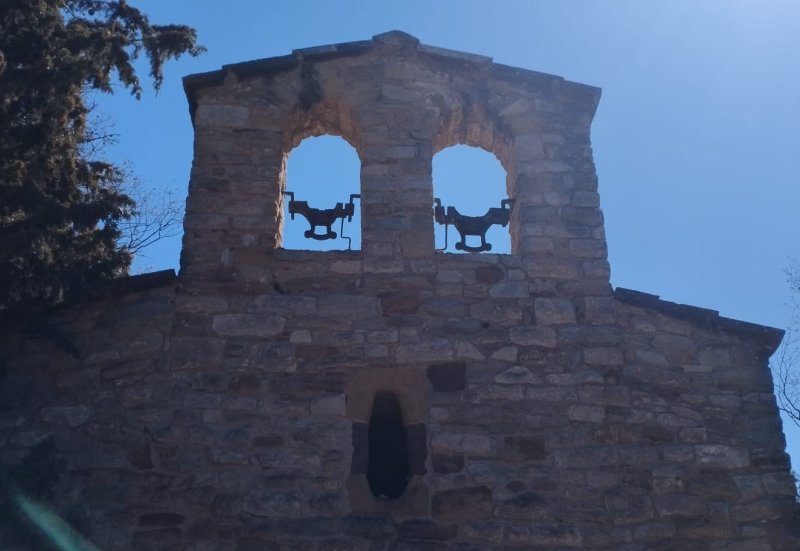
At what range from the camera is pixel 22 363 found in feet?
20.4

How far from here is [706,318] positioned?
6492 mm

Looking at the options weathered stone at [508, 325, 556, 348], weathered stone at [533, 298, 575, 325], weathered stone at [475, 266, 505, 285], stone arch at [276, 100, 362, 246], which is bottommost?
weathered stone at [508, 325, 556, 348]

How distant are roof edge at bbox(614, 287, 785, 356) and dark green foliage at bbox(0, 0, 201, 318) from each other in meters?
3.43

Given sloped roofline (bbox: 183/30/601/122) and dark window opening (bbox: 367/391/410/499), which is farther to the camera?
sloped roofline (bbox: 183/30/601/122)

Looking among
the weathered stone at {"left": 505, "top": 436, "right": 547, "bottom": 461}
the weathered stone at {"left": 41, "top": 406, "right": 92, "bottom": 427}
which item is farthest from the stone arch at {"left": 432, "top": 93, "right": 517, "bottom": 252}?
the weathered stone at {"left": 41, "top": 406, "right": 92, "bottom": 427}

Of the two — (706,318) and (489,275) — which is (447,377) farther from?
(706,318)

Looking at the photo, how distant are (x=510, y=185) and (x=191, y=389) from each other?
2.76 meters

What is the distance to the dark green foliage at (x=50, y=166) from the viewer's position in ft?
20.0

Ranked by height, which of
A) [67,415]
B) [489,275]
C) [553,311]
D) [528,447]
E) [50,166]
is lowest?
[528,447]

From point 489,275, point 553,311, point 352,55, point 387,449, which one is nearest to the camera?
point 387,449

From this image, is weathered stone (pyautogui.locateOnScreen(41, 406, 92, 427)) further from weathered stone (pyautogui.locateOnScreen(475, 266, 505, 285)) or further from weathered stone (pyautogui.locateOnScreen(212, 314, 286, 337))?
weathered stone (pyautogui.locateOnScreen(475, 266, 505, 285))

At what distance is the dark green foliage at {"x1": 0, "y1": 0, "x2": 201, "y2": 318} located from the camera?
609 centimetres

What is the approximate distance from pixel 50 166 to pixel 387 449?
115 inches

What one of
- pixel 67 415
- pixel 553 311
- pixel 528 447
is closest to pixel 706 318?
pixel 553 311
